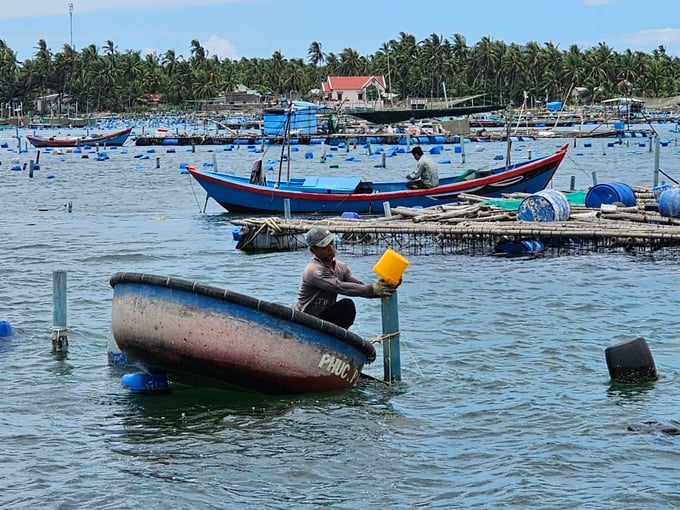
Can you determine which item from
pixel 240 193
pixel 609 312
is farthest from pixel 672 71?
pixel 609 312

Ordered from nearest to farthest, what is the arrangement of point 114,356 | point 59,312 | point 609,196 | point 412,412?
point 412,412 → point 114,356 → point 59,312 → point 609,196

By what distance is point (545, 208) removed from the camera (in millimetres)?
23344

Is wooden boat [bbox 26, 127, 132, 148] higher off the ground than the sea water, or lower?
higher

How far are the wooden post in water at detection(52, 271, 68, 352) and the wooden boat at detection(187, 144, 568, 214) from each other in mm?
15257

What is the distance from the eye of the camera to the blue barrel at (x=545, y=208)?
23344mm

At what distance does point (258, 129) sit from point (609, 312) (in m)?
92.6

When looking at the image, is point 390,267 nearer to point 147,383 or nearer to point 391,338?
point 391,338

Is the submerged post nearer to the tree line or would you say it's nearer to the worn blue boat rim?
the worn blue boat rim

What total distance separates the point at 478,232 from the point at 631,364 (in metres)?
9.99

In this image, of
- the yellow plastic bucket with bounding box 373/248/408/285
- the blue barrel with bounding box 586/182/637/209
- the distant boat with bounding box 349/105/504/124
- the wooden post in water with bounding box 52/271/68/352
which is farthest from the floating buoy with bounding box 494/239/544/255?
the distant boat with bounding box 349/105/504/124

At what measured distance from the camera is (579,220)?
23562 millimetres

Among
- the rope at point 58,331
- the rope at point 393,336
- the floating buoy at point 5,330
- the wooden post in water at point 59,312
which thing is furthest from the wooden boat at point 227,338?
the floating buoy at point 5,330

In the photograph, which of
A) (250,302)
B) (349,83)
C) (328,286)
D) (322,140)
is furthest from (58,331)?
(349,83)

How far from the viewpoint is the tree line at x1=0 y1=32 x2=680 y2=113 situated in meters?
157
